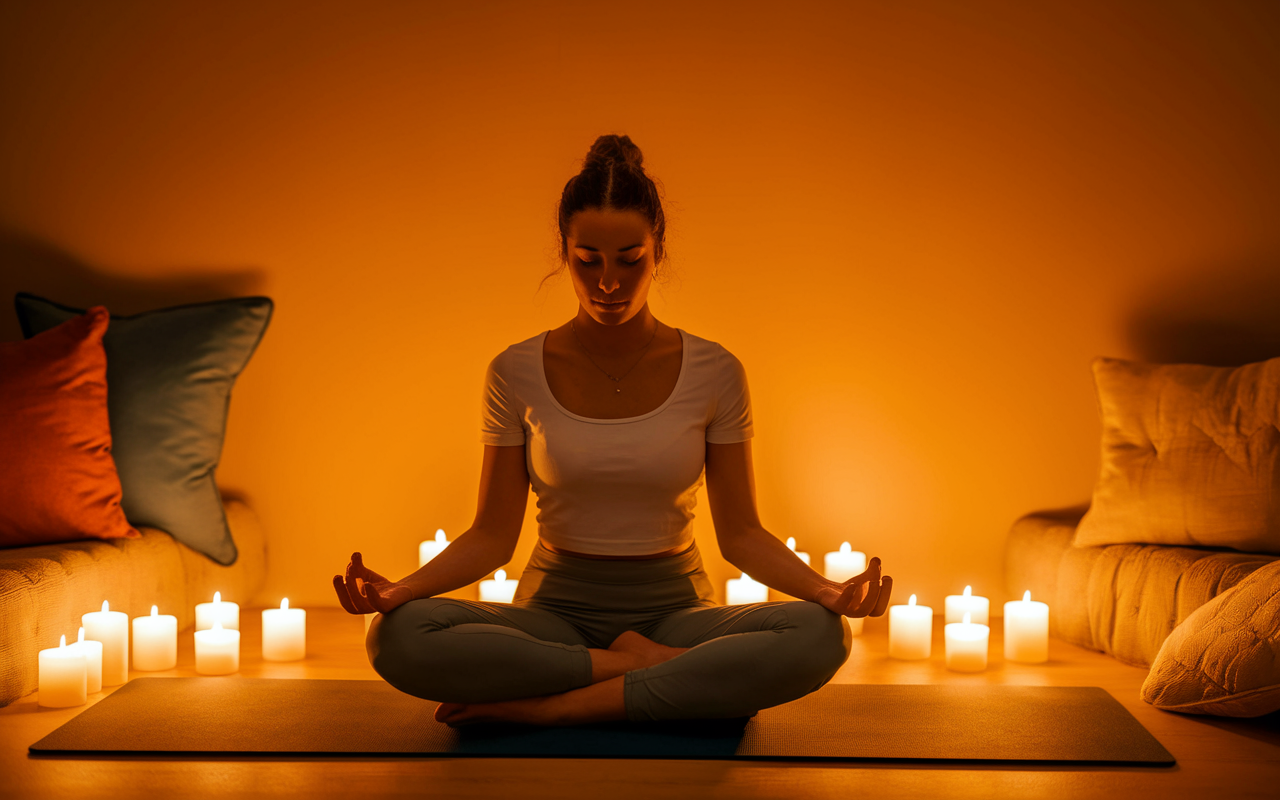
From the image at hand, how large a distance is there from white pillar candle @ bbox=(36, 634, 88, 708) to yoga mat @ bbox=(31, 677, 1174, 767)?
7 centimetres

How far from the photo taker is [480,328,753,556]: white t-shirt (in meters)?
1.98

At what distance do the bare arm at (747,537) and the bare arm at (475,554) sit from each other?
38 centimetres

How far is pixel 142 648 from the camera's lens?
231 cm

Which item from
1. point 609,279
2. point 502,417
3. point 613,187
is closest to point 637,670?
point 502,417

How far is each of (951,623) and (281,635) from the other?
1551mm

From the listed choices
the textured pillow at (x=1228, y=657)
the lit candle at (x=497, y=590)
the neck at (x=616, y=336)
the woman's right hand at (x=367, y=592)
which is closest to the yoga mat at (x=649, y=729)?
the textured pillow at (x=1228, y=657)

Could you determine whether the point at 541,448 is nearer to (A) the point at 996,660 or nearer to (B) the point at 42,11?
(A) the point at 996,660

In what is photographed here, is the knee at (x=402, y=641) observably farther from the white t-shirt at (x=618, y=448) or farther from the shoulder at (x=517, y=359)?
the shoulder at (x=517, y=359)

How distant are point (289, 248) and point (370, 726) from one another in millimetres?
1514

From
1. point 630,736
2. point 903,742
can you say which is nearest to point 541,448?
point 630,736

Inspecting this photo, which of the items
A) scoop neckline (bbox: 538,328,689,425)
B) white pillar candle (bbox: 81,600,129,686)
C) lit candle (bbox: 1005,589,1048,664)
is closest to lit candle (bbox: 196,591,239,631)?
white pillar candle (bbox: 81,600,129,686)

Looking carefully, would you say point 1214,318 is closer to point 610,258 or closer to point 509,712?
point 610,258

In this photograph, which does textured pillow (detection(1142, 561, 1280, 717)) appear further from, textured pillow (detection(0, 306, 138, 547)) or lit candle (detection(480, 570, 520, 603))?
textured pillow (detection(0, 306, 138, 547))

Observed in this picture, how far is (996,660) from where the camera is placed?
2488mm
